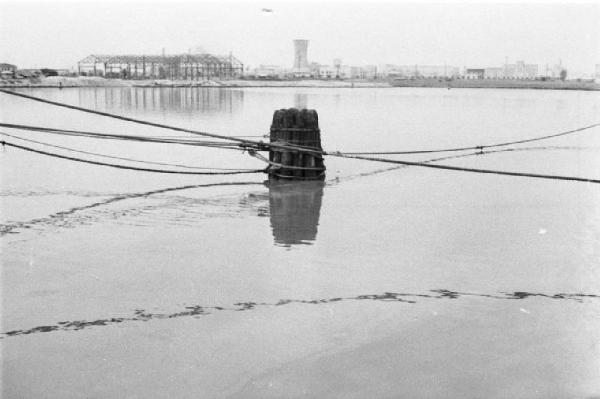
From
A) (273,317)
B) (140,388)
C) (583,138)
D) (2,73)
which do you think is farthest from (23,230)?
(2,73)

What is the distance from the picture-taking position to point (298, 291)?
24.6 feet

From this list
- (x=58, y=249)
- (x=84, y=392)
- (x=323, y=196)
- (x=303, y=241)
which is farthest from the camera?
(x=323, y=196)

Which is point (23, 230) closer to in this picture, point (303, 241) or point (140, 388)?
point (303, 241)

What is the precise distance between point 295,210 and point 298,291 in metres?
4.97

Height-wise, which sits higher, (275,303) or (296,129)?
(296,129)

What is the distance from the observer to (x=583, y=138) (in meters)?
32.8

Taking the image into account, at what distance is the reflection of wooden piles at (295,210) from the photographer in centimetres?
1041

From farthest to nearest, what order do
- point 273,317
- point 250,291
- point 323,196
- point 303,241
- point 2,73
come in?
point 2,73 < point 323,196 < point 303,241 < point 250,291 < point 273,317

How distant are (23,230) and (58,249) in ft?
5.30

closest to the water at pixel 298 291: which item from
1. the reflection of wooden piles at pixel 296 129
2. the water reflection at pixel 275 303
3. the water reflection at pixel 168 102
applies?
the water reflection at pixel 275 303

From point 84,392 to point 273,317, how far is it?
6.98 feet

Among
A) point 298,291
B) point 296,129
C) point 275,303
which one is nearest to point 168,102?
point 296,129

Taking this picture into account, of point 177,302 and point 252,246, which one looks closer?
point 177,302

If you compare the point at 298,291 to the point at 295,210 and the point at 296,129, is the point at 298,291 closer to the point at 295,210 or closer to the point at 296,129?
the point at 295,210
